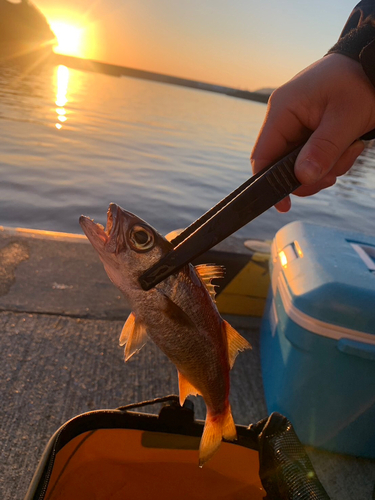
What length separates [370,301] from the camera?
8.89ft

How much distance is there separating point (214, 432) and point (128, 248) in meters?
0.90

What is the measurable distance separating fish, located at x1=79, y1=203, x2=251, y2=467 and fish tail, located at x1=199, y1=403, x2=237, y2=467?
287mm

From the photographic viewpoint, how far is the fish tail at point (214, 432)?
170 cm

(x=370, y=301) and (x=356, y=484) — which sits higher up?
(x=370, y=301)

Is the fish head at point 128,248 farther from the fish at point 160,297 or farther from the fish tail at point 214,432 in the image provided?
the fish tail at point 214,432

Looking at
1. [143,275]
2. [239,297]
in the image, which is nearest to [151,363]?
[239,297]

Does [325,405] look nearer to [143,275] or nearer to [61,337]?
[143,275]

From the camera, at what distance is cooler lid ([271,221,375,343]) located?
2.71 m

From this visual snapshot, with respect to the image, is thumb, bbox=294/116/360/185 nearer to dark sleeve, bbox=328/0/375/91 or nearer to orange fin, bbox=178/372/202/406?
dark sleeve, bbox=328/0/375/91

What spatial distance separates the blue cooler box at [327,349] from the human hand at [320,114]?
1.09 metres

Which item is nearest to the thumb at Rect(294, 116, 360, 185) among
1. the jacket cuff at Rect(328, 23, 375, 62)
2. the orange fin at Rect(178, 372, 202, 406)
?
the jacket cuff at Rect(328, 23, 375, 62)

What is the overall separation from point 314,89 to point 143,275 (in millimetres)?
1302

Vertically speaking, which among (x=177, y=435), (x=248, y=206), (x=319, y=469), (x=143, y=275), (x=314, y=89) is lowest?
(x=319, y=469)

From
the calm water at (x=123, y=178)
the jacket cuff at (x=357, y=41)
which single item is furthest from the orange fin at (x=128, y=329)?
the calm water at (x=123, y=178)
